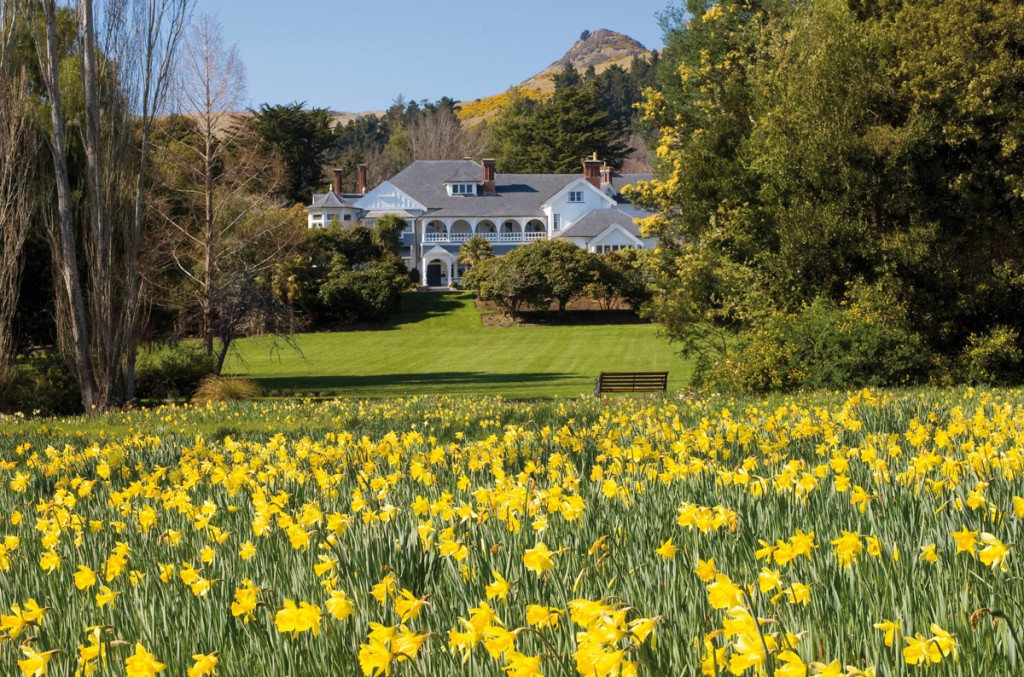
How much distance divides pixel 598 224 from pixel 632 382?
5166 centimetres

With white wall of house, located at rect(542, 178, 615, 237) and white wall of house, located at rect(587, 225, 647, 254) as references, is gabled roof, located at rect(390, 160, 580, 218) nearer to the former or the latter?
white wall of house, located at rect(542, 178, 615, 237)

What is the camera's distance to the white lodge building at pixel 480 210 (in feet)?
241

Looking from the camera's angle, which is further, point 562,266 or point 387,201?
point 387,201

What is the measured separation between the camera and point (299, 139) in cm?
7681

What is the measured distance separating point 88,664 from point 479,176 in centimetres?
7892

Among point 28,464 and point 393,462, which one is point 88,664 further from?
point 28,464

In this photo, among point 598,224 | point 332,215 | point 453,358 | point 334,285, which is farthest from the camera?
point 332,215

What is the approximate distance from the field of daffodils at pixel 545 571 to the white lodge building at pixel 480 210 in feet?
222

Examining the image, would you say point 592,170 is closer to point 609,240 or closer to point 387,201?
point 609,240

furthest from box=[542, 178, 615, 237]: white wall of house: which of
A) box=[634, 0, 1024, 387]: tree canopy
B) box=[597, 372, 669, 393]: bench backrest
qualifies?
box=[634, 0, 1024, 387]: tree canopy

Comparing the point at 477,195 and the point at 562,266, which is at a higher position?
the point at 477,195

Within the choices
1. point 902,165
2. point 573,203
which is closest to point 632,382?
point 902,165

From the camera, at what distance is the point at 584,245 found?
73.2m

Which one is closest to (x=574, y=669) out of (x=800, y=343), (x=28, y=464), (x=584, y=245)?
(x=28, y=464)
